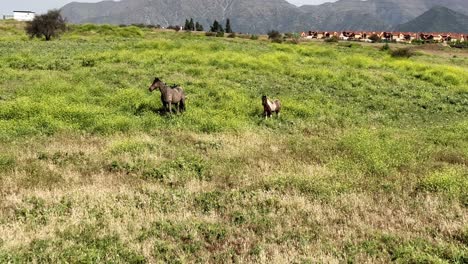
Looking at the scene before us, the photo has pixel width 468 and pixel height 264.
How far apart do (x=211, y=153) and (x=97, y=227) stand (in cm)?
608

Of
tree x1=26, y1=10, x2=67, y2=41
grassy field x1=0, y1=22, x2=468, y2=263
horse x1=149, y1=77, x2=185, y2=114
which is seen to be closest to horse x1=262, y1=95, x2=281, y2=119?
grassy field x1=0, y1=22, x2=468, y2=263

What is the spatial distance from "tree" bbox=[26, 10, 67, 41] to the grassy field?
46100 mm

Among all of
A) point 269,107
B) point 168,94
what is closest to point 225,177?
point 168,94

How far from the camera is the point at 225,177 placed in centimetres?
1248

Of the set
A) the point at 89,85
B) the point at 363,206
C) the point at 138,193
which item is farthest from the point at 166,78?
the point at 363,206

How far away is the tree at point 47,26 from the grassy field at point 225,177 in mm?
46100

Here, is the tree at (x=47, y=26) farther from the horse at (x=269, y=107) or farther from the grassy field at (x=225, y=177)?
the horse at (x=269, y=107)

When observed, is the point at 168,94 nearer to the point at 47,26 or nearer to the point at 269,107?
the point at 269,107

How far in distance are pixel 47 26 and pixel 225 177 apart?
65.4 meters

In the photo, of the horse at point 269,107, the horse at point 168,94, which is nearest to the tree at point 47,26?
the horse at point 168,94

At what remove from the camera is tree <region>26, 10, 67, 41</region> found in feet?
223

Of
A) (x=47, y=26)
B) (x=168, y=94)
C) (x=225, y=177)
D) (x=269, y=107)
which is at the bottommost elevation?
(x=225, y=177)

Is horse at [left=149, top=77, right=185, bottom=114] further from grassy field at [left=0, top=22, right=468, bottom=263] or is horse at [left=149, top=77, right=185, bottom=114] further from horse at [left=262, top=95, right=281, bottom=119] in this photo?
horse at [left=262, top=95, right=281, bottom=119]

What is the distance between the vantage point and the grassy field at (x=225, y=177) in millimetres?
8469
